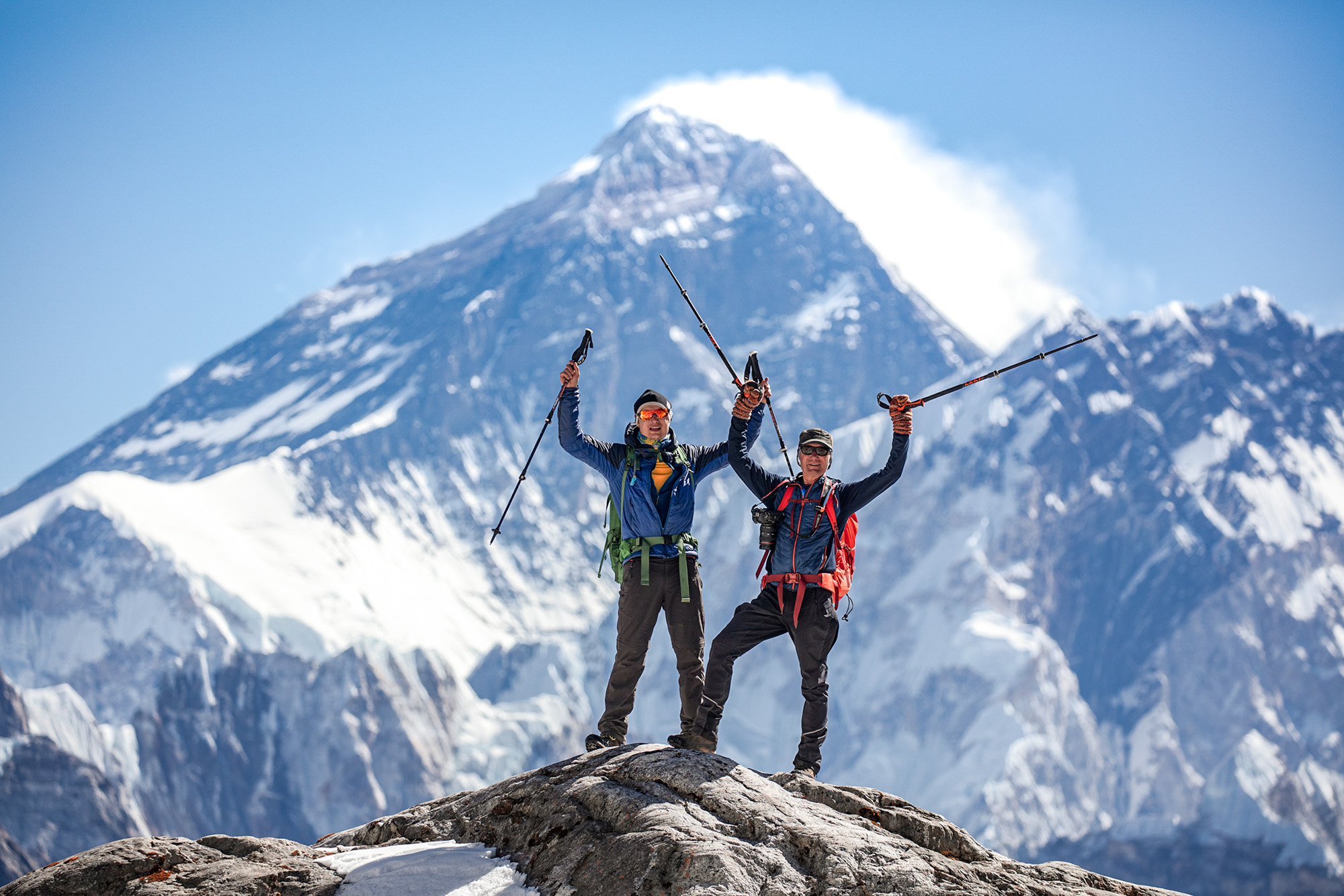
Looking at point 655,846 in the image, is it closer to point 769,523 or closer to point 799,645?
point 799,645

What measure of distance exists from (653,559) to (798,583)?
5.59 feet

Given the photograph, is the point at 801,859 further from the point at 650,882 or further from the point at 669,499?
the point at 669,499

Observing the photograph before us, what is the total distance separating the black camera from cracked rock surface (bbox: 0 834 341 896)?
234 inches

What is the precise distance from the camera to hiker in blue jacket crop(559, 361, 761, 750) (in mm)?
15008

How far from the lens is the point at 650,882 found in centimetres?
1175

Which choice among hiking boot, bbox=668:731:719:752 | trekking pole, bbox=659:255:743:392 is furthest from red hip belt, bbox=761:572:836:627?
trekking pole, bbox=659:255:743:392

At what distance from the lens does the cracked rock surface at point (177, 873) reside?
12531mm

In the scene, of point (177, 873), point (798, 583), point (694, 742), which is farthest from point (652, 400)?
point (177, 873)

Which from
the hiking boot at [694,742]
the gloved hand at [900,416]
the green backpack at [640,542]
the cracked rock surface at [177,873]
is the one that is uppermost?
the gloved hand at [900,416]

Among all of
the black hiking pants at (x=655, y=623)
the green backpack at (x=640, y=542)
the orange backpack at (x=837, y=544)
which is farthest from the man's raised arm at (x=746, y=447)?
the black hiking pants at (x=655, y=623)

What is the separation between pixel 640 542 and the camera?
1514cm

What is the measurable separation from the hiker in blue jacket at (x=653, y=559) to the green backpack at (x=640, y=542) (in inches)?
0.4

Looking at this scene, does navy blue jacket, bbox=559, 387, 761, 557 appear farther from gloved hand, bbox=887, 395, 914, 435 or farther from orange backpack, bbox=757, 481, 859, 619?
gloved hand, bbox=887, 395, 914, 435

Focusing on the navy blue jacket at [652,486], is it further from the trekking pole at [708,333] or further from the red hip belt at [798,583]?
the red hip belt at [798,583]
